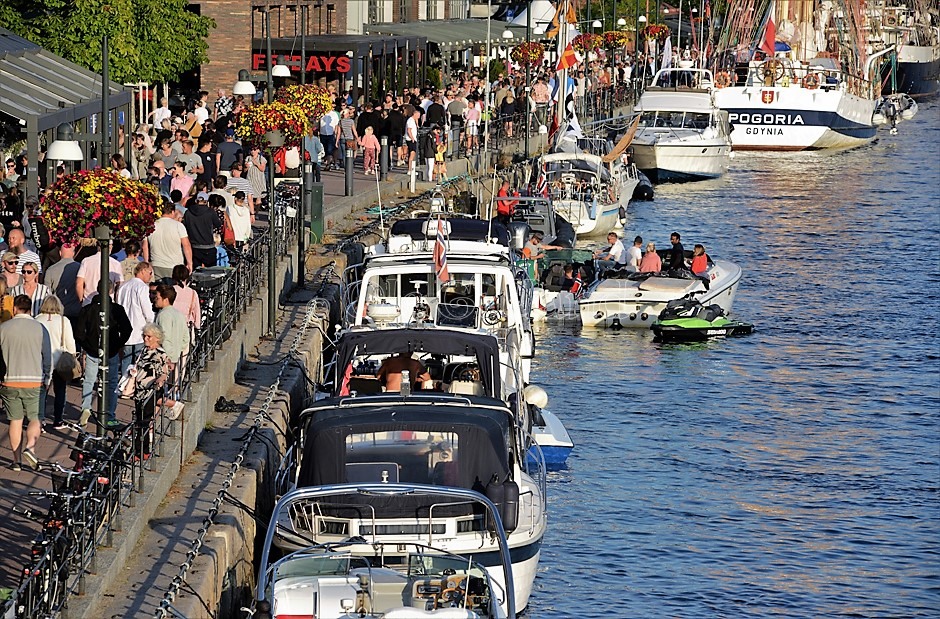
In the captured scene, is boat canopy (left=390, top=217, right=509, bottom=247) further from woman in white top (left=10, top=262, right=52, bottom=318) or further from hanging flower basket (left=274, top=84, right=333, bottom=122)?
woman in white top (left=10, top=262, right=52, bottom=318)

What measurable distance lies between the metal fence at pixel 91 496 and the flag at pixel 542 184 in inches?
992

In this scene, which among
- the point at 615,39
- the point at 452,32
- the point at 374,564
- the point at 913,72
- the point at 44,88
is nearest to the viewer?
the point at 374,564

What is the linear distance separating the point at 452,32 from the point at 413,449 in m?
54.0

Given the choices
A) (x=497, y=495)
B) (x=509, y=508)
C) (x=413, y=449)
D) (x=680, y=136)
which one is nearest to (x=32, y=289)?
(x=413, y=449)

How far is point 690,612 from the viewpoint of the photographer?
773 inches

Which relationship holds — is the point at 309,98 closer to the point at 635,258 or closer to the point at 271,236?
the point at 635,258

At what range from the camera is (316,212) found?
3250cm

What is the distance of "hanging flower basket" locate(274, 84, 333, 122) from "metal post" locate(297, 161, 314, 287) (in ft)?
3.69

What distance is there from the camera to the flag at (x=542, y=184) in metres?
44.8

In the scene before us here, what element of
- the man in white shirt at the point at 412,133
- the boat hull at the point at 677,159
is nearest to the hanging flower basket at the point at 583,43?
the boat hull at the point at 677,159

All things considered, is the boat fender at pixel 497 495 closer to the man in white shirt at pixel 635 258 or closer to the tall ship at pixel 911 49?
the man in white shirt at pixel 635 258

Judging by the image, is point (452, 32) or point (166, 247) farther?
point (452, 32)

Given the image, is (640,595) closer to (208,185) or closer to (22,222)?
(22,222)

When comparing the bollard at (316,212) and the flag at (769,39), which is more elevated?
the flag at (769,39)
